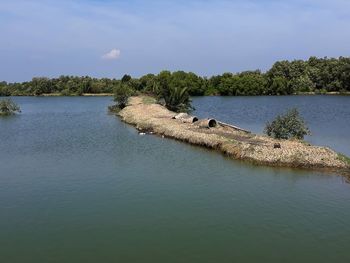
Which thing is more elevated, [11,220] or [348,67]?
[348,67]

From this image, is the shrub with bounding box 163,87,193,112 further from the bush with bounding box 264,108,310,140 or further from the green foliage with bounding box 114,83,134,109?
the bush with bounding box 264,108,310,140

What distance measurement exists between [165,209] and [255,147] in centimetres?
1156

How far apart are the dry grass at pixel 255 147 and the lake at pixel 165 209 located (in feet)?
3.61

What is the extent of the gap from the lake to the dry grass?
Answer: 1.10 meters

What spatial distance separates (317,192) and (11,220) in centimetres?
1334

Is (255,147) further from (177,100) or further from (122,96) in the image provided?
(122,96)

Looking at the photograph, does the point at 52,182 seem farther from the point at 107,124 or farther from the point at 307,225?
the point at 107,124

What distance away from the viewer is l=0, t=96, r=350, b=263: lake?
14.0 metres

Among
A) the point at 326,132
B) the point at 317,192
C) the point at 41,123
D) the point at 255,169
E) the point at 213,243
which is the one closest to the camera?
the point at 213,243

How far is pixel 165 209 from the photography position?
1789cm

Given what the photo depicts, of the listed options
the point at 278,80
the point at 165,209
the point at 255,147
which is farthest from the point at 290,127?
the point at 278,80

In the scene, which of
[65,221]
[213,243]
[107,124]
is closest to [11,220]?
[65,221]

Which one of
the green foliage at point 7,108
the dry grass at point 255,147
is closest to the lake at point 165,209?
the dry grass at point 255,147

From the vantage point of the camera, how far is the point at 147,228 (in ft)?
51.8
